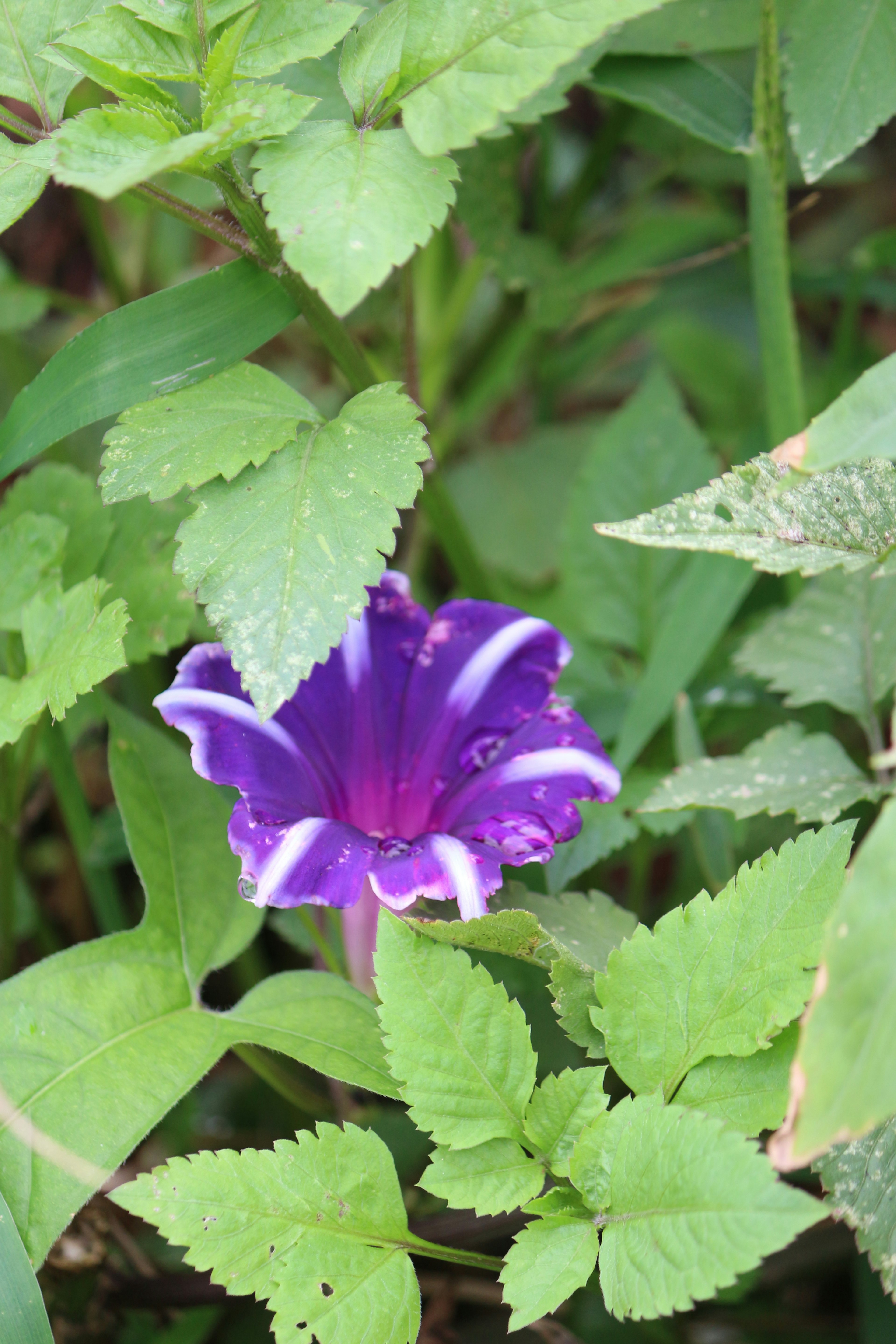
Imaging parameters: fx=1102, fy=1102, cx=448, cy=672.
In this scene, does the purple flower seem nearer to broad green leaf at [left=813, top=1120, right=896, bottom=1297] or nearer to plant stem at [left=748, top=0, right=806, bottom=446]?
broad green leaf at [left=813, top=1120, right=896, bottom=1297]

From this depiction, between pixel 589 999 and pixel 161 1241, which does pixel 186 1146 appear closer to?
pixel 161 1241

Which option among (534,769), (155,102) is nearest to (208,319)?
(155,102)

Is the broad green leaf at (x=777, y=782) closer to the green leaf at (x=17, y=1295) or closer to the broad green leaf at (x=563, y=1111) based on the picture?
the broad green leaf at (x=563, y=1111)

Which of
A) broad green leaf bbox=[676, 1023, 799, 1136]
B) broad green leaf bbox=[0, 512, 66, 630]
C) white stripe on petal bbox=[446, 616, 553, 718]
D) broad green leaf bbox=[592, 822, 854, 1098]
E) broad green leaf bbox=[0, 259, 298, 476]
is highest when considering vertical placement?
broad green leaf bbox=[0, 259, 298, 476]

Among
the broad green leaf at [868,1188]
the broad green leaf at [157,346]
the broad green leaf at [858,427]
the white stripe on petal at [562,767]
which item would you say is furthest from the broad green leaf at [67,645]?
the broad green leaf at [868,1188]

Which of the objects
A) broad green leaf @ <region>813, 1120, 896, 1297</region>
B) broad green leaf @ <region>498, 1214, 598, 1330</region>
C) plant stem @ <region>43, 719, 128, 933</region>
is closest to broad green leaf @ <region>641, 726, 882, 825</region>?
broad green leaf @ <region>813, 1120, 896, 1297</region>

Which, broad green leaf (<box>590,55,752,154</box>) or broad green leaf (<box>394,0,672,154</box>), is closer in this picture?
broad green leaf (<box>394,0,672,154</box>)

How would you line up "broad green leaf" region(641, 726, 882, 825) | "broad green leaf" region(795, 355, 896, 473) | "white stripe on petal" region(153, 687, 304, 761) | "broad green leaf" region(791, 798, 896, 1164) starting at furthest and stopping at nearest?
"broad green leaf" region(641, 726, 882, 825)
"white stripe on petal" region(153, 687, 304, 761)
"broad green leaf" region(795, 355, 896, 473)
"broad green leaf" region(791, 798, 896, 1164)
